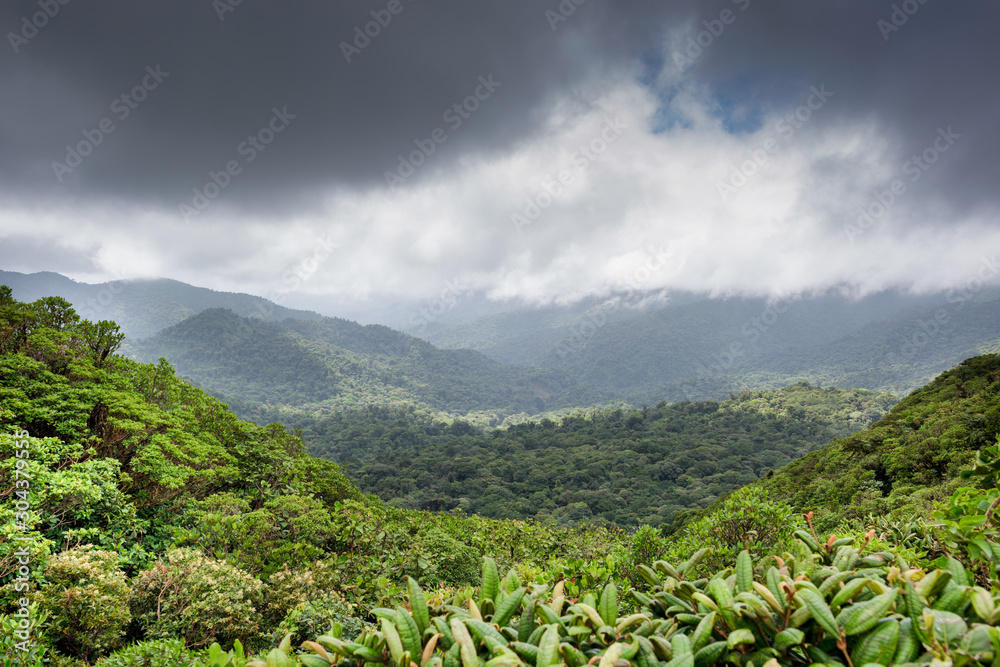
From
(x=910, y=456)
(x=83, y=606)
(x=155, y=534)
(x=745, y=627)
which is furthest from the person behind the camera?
(x=910, y=456)

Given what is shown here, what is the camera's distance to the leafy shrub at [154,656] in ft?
13.4

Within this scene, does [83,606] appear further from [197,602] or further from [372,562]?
[372,562]

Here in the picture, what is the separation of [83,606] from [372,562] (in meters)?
3.47

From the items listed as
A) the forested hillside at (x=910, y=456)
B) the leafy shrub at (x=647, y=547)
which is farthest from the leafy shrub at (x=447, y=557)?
the forested hillside at (x=910, y=456)

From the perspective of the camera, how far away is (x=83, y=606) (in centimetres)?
514

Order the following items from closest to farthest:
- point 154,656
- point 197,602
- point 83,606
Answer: point 154,656, point 83,606, point 197,602

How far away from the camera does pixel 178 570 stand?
5.84 m

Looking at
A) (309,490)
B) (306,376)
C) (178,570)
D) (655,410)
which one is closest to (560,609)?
(178,570)

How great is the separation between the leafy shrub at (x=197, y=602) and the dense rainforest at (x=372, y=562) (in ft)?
0.09

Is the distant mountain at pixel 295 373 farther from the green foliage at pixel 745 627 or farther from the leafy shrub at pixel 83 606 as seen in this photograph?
the green foliage at pixel 745 627

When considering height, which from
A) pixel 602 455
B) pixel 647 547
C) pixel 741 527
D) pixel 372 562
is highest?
pixel 741 527

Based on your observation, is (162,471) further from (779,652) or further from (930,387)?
(930,387)

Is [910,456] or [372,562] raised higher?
[910,456]

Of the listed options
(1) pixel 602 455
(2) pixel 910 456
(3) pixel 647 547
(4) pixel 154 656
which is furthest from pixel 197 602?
(1) pixel 602 455
